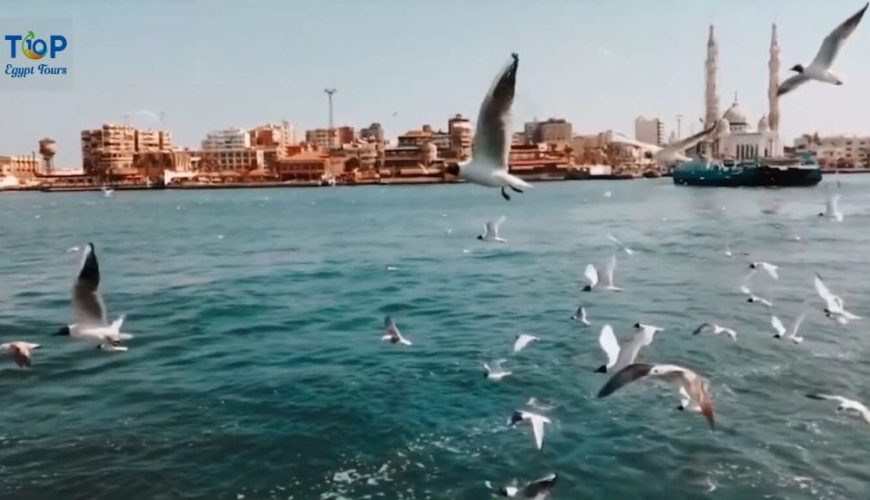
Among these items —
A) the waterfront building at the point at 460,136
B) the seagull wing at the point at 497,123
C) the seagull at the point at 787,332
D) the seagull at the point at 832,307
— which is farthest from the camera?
the waterfront building at the point at 460,136

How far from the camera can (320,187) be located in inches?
4186

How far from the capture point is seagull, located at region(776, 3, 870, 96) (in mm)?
7172

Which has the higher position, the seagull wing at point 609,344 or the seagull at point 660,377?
the seagull at point 660,377

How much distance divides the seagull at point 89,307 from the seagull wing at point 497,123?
10.6 ft

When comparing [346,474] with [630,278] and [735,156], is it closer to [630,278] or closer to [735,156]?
[630,278]

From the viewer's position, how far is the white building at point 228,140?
131m

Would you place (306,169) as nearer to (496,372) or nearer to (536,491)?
(496,372)

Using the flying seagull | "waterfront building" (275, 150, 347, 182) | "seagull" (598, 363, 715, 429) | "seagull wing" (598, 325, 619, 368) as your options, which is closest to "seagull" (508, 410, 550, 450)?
the flying seagull

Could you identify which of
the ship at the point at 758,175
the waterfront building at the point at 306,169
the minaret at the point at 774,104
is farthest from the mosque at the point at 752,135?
the waterfront building at the point at 306,169

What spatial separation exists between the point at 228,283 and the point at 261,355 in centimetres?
734

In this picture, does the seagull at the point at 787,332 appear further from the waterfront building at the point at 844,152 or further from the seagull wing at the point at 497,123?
the waterfront building at the point at 844,152

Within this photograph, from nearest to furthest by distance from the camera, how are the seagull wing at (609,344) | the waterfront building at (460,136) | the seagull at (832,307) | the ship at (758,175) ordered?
the seagull wing at (609,344) < the seagull at (832,307) < the ship at (758,175) < the waterfront building at (460,136)

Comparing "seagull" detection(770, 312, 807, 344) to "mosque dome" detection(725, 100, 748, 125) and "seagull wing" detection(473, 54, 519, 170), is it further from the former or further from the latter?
"mosque dome" detection(725, 100, 748, 125)

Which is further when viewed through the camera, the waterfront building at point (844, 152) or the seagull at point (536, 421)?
the waterfront building at point (844, 152)
